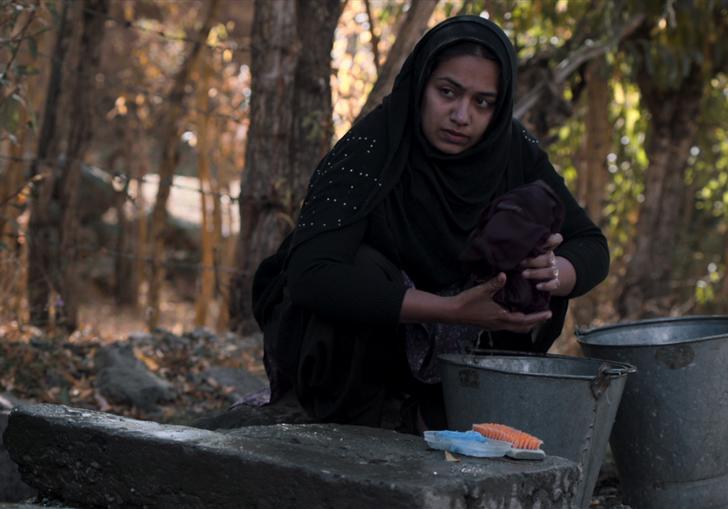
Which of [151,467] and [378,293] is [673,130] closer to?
[378,293]

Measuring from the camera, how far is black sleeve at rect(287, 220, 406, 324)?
2545 millimetres

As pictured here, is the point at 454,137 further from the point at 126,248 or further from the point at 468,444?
the point at 126,248

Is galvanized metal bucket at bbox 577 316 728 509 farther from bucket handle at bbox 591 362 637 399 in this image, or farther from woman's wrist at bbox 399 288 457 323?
woman's wrist at bbox 399 288 457 323

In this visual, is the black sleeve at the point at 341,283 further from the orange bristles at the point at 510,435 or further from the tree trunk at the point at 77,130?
the tree trunk at the point at 77,130

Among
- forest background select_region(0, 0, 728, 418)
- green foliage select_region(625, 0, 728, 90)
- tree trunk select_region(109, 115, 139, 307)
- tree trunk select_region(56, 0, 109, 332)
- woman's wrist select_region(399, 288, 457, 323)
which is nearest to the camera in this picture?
woman's wrist select_region(399, 288, 457, 323)

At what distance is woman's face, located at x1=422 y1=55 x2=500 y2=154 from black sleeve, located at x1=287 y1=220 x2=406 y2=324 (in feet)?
1.04

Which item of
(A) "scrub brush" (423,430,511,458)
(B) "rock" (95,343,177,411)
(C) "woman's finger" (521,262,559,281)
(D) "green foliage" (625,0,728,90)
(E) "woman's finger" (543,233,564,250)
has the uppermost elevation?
(D) "green foliage" (625,0,728,90)

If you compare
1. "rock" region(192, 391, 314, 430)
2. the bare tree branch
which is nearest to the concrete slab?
"rock" region(192, 391, 314, 430)

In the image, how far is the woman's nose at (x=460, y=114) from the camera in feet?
8.91

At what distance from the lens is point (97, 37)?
21.6ft

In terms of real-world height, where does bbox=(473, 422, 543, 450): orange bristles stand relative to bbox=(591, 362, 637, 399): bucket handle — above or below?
below

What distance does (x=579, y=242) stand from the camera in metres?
2.94

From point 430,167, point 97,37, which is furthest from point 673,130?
point 430,167

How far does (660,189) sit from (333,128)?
2902 mm
